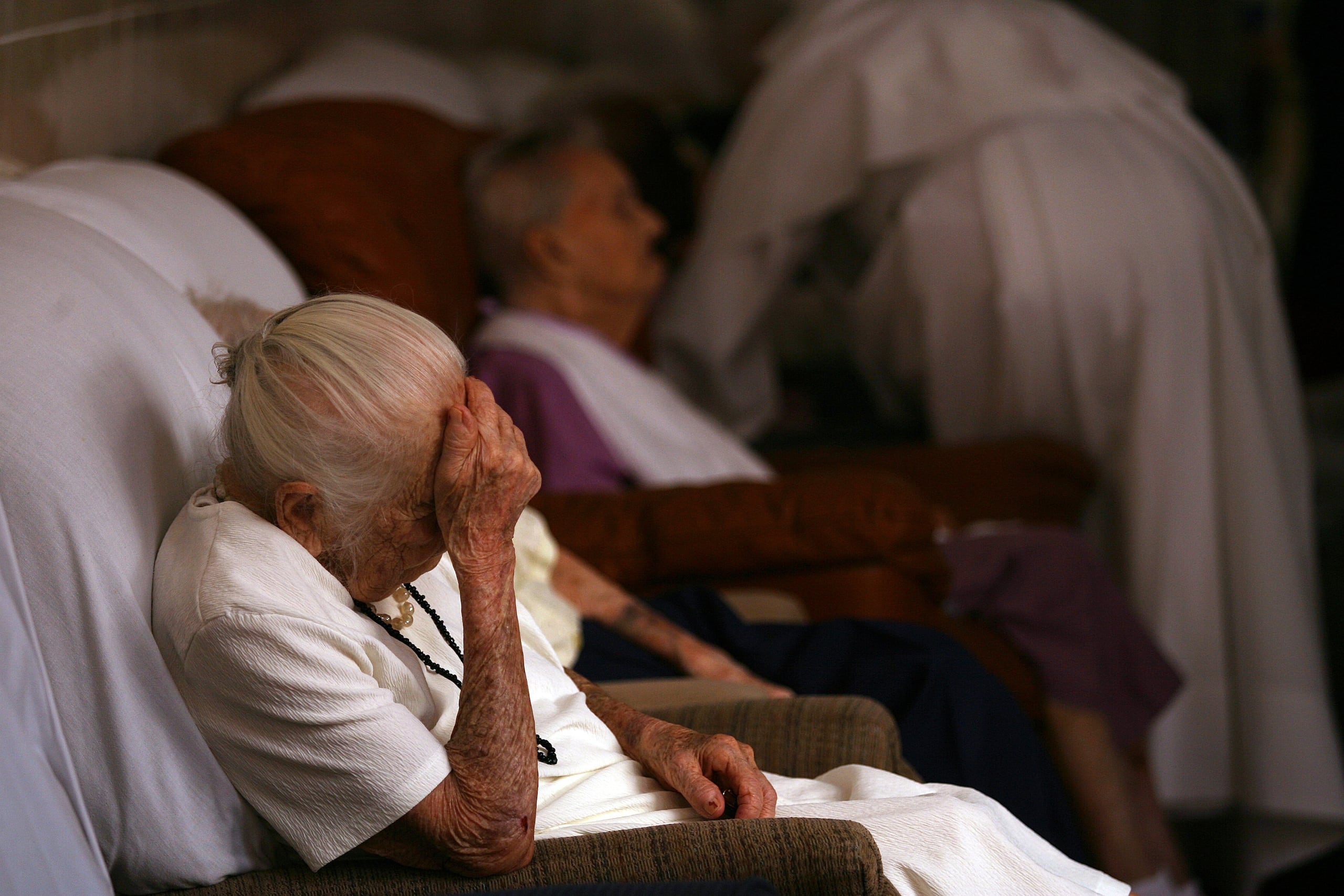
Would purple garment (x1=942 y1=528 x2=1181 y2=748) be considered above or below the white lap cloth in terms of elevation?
below

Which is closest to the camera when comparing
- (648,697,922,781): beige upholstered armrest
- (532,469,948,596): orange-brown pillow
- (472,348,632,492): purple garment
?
(648,697,922,781): beige upholstered armrest

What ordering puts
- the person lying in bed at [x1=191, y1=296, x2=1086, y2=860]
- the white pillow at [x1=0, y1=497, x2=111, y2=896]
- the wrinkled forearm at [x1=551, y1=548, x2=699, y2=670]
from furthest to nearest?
1. the wrinkled forearm at [x1=551, y1=548, x2=699, y2=670]
2. the person lying in bed at [x1=191, y1=296, x2=1086, y2=860]
3. the white pillow at [x1=0, y1=497, x2=111, y2=896]

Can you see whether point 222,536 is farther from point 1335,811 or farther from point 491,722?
point 1335,811

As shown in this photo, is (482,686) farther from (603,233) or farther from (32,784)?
(603,233)

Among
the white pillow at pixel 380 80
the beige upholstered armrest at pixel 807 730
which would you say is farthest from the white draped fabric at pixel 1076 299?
the beige upholstered armrest at pixel 807 730

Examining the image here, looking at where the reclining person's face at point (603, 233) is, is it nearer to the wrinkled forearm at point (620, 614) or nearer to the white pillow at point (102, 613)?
the wrinkled forearm at point (620, 614)

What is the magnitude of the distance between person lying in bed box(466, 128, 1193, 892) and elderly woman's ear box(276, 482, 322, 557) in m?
0.67

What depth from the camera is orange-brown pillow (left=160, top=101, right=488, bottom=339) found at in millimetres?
2002

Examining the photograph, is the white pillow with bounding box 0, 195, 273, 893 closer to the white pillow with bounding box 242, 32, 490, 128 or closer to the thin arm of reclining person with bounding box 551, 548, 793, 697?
the thin arm of reclining person with bounding box 551, 548, 793, 697

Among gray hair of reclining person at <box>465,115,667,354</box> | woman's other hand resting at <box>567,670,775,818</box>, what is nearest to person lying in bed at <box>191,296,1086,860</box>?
woman's other hand resting at <box>567,670,775,818</box>

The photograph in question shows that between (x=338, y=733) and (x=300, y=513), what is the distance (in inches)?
7.0

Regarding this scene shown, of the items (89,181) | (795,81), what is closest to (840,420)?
(795,81)

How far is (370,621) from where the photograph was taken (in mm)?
1104

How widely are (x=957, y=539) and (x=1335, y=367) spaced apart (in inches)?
94.0
